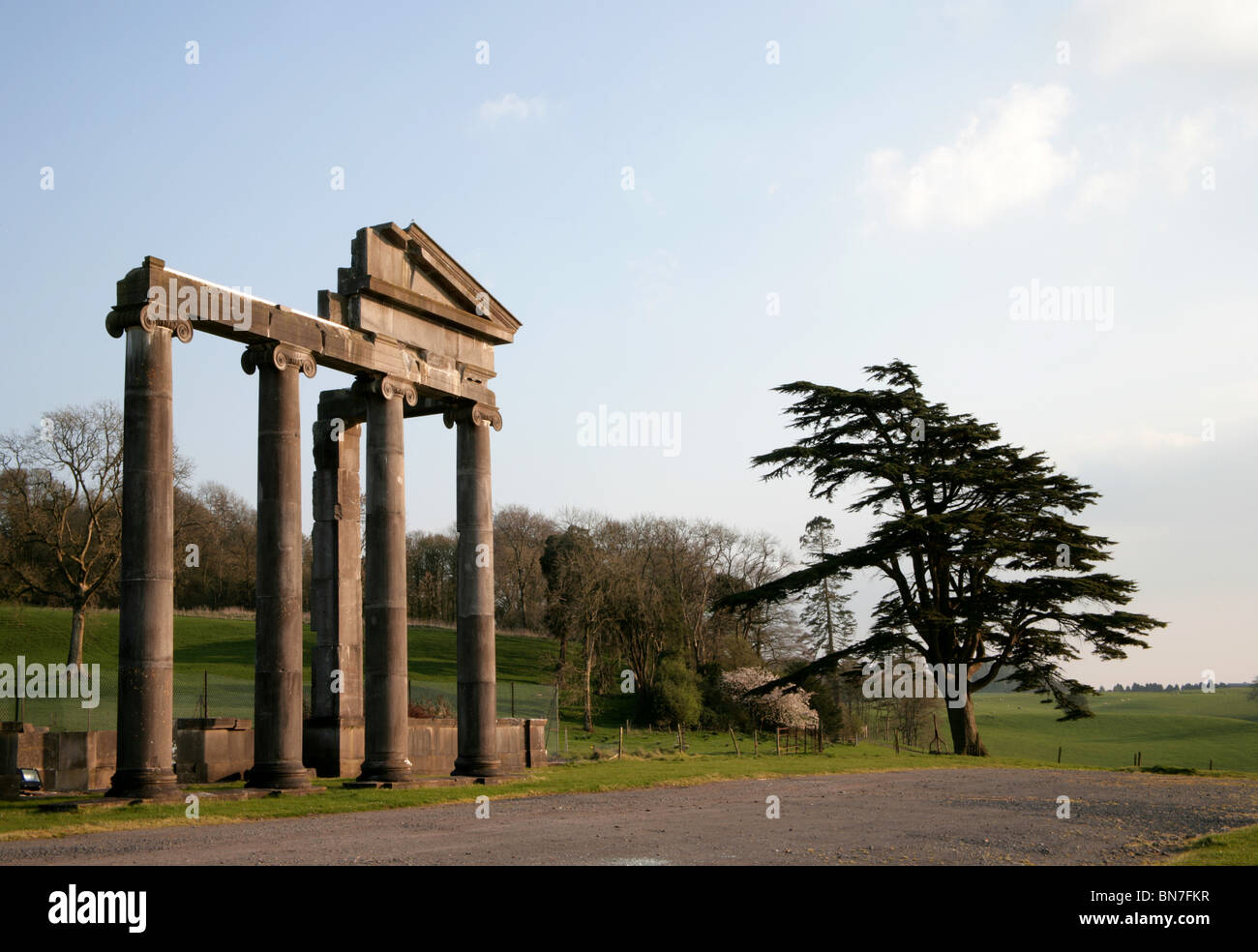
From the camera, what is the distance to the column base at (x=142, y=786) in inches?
696

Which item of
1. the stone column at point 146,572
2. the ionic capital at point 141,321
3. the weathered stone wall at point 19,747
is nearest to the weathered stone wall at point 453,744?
the weathered stone wall at point 19,747

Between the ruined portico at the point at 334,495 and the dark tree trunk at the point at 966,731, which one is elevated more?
the ruined portico at the point at 334,495

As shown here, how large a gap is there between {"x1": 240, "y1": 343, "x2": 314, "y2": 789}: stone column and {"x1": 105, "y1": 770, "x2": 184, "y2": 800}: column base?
8.29ft

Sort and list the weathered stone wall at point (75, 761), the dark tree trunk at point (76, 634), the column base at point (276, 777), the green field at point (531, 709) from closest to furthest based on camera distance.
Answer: the column base at point (276, 777) < the weathered stone wall at point (75, 761) < the green field at point (531, 709) < the dark tree trunk at point (76, 634)

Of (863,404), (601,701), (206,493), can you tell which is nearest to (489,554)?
(863,404)

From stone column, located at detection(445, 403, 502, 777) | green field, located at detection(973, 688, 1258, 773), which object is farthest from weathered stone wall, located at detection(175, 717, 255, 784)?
green field, located at detection(973, 688, 1258, 773)

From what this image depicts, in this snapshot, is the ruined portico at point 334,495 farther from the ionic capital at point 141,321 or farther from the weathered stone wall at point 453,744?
the weathered stone wall at point 453,744

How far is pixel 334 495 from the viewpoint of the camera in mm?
26938

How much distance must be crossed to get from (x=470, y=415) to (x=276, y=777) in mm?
9769

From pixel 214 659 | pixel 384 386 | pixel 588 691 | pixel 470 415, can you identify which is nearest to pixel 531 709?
pixel 588 691

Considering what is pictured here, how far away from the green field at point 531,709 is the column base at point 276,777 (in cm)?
1085

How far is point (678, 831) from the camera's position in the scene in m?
14.8

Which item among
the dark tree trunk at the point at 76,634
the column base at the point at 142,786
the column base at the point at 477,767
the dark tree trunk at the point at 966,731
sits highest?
the dark tree trunk at the point at 76,634
